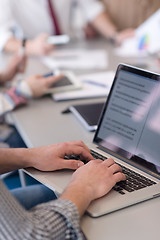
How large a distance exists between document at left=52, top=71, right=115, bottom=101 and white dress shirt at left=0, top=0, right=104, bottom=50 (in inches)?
31.9

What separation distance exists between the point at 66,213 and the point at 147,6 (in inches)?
95.7

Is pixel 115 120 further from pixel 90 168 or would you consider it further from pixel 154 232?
pixel 154 232

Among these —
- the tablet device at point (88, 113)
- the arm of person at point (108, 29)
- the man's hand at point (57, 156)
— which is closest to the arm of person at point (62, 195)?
the man's hand at point (57, 156)

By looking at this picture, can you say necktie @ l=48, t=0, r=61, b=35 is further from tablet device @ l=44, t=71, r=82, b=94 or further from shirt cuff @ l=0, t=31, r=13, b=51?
tablet device @ l=44, t=71, r=82, b=94

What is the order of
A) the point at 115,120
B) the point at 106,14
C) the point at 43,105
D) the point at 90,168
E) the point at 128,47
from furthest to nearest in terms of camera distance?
the point at 106,14 < the point at 128,47 < the point at 43,105 < the point at 115,120 < the point at 90,168

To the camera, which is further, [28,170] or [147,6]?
[147,6]

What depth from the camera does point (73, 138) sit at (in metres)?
1.04

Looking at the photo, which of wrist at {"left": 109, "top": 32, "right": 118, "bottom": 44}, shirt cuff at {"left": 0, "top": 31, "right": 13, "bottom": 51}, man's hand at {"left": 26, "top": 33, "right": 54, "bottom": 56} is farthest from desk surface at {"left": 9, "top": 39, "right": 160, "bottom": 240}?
wrist at {"left": 109, "top": 32, "right": 118, "bottom": 44}

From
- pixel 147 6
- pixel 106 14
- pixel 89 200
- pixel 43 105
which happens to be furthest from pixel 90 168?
pixel 147 6

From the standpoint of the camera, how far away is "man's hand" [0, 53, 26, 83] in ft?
5.16

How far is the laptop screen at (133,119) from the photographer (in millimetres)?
827

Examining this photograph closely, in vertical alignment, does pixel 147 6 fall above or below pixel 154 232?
above

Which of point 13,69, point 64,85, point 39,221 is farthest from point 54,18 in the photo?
point 39,221

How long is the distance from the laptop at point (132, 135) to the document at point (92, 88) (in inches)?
14.3
